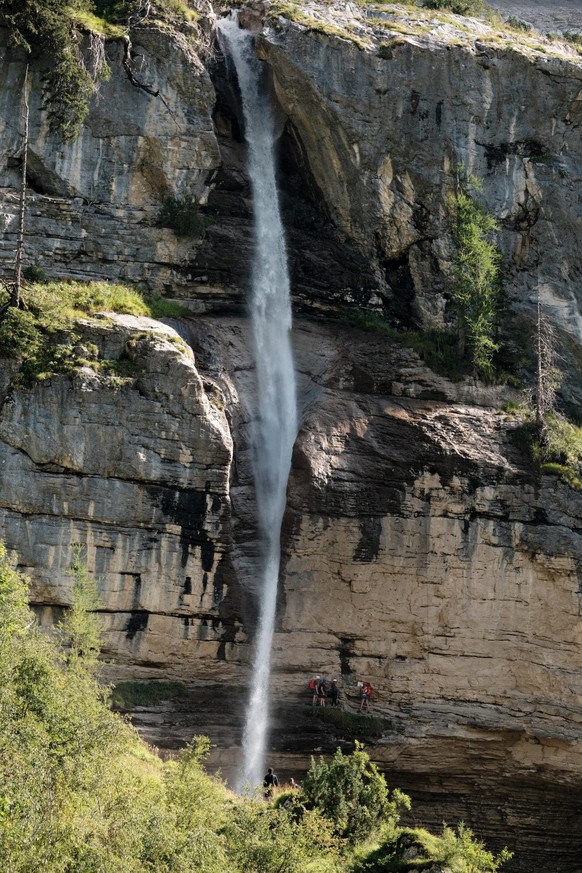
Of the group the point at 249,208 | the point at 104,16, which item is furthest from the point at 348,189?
the point at 104,16

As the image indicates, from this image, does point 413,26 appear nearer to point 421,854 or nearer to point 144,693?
point 144,693

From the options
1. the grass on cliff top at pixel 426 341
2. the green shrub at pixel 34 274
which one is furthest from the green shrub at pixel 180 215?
the grass on cliff top at pixel 426 341

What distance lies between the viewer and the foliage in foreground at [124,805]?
16906mm

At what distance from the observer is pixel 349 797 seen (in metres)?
24.2

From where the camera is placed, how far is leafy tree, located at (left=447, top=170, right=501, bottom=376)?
34000 millimetres

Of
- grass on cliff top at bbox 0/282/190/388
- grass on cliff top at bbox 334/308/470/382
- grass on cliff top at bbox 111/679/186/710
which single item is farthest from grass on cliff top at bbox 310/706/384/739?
grass on cliff top at bbox 334/308/470/382

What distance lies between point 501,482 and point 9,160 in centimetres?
1684

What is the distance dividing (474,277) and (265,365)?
7067 millimetres

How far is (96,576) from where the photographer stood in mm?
28156

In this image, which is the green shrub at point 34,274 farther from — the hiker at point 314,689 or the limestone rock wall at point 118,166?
the hiker at point 314,689

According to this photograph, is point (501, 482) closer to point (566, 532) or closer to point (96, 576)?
point (566, 532)

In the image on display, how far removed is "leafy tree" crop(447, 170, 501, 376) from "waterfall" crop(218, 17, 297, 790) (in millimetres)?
5396

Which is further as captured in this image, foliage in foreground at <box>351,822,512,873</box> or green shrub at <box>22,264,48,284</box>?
green shrub at <box>22,264,48,284</box>

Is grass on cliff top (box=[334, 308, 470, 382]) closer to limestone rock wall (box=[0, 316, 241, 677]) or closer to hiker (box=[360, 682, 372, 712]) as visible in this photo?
limestone rock wall (box=[0, 316, 241, 677])
